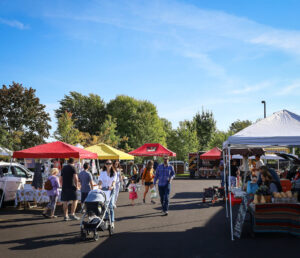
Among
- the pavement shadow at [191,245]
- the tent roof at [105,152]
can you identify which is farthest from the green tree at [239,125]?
the pavement shadow at [191,245]

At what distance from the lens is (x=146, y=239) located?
7695 millimetres

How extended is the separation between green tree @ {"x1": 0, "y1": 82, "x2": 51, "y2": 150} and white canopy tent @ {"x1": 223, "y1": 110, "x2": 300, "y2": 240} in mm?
27423

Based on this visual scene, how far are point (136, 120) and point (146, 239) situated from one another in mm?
46605

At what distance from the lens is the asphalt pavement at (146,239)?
257 inches

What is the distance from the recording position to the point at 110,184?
365 inches

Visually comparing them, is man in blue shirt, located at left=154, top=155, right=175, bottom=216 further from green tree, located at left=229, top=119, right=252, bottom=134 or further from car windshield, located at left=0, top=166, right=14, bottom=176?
green tree, located at left=229, top=119, right=252, bottom=134

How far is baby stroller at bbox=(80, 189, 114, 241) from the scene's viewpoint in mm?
7625

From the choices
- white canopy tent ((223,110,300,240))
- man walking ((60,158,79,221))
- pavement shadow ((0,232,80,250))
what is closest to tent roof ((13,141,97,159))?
man walking ((60,158,79,221))

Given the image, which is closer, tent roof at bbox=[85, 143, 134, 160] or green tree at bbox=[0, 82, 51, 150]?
tent roof at bbox=[85, 143, 134, 160]

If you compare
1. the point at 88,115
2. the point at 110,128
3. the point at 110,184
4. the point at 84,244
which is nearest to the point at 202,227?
the point at 110,184

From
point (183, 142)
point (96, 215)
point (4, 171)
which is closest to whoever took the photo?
point (96, 215)

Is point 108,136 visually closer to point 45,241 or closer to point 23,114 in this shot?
point 23,114

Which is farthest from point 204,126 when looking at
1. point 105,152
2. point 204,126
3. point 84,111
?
point 105,152

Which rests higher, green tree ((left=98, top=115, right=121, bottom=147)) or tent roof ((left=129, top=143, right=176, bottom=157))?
green tree ((left=98, top=115, right=121, bottom=147))
